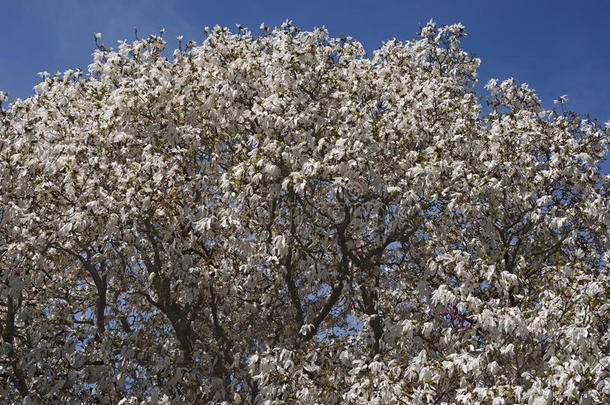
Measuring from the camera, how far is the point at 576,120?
57.6ft

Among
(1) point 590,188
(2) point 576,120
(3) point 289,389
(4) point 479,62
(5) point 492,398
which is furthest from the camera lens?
(4) point 479,62

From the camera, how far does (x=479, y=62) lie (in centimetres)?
2220

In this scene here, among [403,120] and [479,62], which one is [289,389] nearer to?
[403,120]

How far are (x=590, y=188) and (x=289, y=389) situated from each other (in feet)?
28.1

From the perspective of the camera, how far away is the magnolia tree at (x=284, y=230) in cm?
1245

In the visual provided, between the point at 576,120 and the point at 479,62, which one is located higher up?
the point at 479,62

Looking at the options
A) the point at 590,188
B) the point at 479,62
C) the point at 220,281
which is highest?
the point at 479,62

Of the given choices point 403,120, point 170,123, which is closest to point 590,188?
point 403,120

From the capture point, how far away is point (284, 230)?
1706 centimetres

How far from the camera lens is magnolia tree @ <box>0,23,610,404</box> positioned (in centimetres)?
1245

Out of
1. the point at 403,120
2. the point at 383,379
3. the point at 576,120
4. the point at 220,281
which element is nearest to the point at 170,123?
the point at 220,281

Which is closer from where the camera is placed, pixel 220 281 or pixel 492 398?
pixel 492 398

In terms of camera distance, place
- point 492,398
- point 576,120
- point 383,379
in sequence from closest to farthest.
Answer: point 492,398 < point 383,379 < point 576,120

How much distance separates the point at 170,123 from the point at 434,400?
865 centimetres
